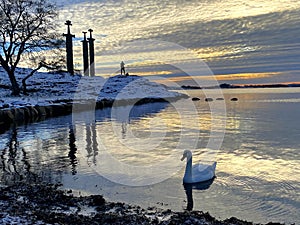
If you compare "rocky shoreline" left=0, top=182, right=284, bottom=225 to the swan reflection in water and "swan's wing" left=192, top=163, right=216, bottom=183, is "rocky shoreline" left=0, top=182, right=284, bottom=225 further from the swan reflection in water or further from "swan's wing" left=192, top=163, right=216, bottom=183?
"swan's wing" left=192, top=163, right=216, bottom=183

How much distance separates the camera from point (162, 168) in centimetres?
1477

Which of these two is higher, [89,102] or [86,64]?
[86,64]

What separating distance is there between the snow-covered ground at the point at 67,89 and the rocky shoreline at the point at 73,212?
2658 cm

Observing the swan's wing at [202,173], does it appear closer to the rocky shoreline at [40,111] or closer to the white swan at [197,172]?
the white swan at [197,172]

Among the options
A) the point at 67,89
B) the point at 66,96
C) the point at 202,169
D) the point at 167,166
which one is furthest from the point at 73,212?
the point at 67,89

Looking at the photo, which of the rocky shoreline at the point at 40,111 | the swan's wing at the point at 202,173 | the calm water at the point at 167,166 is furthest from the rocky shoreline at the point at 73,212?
the rocky shoreline at the point at 40,111

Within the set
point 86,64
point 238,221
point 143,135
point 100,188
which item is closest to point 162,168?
point 100,188

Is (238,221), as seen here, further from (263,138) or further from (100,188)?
(263,138)

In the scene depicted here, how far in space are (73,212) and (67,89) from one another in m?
48.5

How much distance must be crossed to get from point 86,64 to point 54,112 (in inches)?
1180

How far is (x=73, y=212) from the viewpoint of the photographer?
29.1 feet

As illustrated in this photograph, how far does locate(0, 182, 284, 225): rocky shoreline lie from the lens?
25.8 ft

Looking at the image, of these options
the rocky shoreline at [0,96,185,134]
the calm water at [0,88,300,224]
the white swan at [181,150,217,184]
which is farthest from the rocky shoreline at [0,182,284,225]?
the rocky shoreline at [0,96,185,134]

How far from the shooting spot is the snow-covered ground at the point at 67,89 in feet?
136
